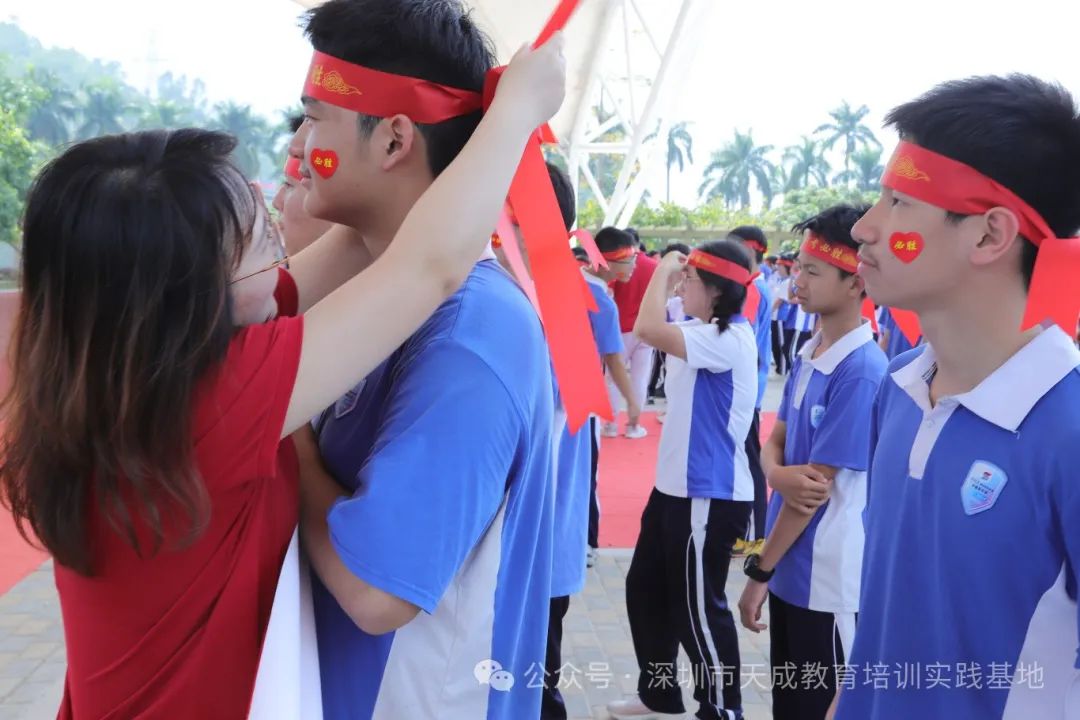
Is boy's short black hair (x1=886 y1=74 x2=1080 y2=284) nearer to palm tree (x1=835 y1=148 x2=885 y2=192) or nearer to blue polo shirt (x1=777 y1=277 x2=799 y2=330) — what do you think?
blue polo shirt (x1=777 y1=277 x2=799 y2=330)

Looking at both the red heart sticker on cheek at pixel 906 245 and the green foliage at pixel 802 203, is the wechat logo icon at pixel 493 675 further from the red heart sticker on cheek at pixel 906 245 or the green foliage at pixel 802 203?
the green foliage at pixel 802 203

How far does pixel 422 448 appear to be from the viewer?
1137 millimetres

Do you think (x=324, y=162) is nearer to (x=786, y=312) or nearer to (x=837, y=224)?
(x=837, y=224)

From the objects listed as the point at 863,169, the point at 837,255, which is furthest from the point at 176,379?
the point at 863,169

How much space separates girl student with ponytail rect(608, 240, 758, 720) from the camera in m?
3.58

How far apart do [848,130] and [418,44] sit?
70.3 m

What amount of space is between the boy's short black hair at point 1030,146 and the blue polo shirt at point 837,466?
1092mm

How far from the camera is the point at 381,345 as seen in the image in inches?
45.2

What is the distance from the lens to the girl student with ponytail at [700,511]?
141 inches

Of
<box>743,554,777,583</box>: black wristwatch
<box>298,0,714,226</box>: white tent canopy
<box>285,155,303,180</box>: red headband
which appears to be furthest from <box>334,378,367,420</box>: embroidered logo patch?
<box>298,0,714,226</box>: white tent canopy

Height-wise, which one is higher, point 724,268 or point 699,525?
point 724,268

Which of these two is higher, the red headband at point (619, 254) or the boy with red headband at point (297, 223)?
the boy with red headband at point (297, 223)

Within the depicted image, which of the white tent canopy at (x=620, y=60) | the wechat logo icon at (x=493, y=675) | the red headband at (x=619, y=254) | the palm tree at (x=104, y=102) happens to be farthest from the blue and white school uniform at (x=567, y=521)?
the palm tree at (x=104, y=102)

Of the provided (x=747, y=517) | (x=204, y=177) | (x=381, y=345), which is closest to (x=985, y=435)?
(x=381, y=345)
